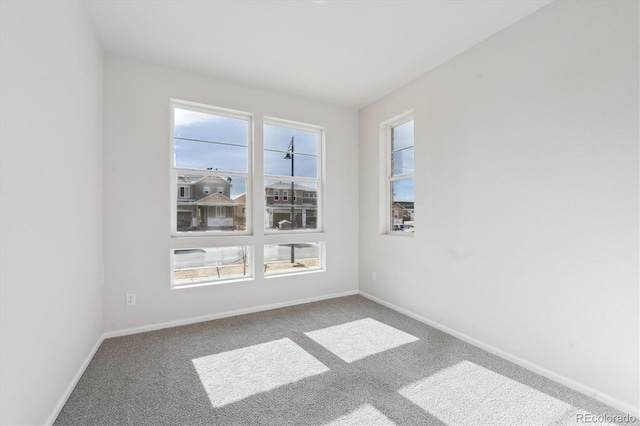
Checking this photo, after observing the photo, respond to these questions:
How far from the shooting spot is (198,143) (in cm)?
331

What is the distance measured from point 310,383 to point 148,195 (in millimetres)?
2385

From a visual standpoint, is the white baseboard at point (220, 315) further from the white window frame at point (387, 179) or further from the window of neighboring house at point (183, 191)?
the window of neighboring house at point (183, 191)

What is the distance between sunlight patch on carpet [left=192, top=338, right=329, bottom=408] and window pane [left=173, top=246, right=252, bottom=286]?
3.61 feet

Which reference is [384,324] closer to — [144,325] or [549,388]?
[549,388]

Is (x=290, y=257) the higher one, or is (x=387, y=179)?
(x=387, y=179)

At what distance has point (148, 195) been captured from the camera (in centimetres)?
294

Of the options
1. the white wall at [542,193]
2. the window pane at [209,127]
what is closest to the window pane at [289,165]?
the window pane at [209,127]

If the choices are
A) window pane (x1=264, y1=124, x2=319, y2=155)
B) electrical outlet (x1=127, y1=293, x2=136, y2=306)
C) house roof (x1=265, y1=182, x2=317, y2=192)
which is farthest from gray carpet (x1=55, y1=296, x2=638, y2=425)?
window pane (x1=264, y1=124, x2=319, y2=155)

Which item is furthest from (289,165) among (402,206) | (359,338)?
(359,338)

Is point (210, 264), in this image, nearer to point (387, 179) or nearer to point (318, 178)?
point (318, 178)

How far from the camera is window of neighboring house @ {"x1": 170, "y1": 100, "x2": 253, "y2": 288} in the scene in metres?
3.20

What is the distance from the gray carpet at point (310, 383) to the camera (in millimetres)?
1706

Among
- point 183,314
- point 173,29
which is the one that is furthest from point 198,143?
point 183,314

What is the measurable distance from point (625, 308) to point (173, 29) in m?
3.90
